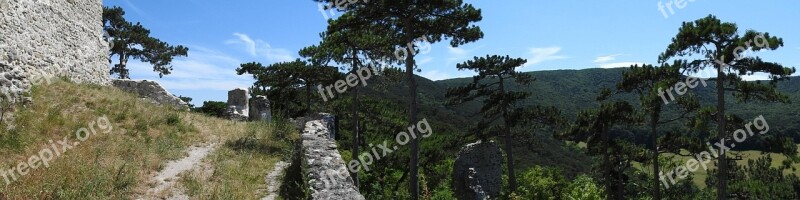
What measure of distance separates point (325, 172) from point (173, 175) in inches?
127

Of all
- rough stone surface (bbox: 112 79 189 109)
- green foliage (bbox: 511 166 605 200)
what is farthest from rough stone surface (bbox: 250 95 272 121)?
green foliage (bbox: 511 166 605 200)

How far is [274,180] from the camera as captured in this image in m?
9.48

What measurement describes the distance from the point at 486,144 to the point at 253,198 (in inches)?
Result: 827

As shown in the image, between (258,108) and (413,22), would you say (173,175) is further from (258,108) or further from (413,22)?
(258,108)

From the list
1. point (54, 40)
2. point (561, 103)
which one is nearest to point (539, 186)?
point (54, 40)

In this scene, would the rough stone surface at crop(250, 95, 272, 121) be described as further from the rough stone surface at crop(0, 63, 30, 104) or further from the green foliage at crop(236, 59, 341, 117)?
the rough stone surface at crop(0, 63, 30, 104)

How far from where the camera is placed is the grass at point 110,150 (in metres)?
7.02

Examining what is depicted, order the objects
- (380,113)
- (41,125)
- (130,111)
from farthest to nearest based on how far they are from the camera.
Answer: (380,113) < (130,111) < (41,125)

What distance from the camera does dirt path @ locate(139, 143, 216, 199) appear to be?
7.67m

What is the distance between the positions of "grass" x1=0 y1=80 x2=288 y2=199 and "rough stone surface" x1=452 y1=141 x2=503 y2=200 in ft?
46.9

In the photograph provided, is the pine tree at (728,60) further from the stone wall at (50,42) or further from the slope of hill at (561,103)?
the stone wall at (50,42)

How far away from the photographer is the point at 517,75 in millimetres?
27047

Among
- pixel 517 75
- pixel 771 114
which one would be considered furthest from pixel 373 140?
pixel 771 114

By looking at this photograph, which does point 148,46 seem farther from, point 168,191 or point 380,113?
point 168,191
